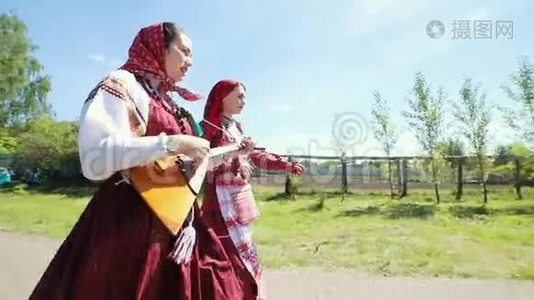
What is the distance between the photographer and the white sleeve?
1498 mm

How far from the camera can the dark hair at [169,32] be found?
1856 millimetres

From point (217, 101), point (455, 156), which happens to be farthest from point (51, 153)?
point (217, 101)

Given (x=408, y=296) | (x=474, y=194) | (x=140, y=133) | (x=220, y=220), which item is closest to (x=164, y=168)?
(x=140, y=133)

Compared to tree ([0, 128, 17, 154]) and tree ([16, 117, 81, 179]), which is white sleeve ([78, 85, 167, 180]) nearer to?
tree ([16, 117, 81, 179])

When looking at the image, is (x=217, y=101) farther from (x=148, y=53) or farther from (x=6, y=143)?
(x=6, y=143)

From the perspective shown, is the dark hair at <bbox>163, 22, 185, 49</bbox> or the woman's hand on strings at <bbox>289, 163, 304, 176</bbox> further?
the woman's hand on strings at <bbox>289, 163, 304, 176</bbox>

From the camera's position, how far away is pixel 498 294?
4703mm

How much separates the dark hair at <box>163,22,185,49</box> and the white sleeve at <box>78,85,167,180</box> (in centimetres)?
39

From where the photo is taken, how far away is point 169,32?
186 centimetres

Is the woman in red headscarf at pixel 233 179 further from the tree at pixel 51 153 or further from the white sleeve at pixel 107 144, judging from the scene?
the tree at pixel 51 153

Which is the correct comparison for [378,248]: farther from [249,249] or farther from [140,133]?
[140,133]

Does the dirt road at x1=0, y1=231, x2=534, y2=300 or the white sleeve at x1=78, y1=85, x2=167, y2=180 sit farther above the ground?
the white sleeve at x1=78, y1=85, x2=167, y2=180

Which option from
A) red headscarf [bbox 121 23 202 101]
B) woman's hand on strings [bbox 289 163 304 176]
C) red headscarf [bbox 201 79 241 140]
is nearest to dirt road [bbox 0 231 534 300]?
woman's hand on strings [bbox 289 163 304 176]

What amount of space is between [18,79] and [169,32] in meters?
35.7
